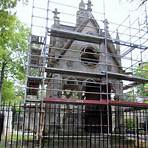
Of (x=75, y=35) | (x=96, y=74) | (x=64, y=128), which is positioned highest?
(x=75, y=35)

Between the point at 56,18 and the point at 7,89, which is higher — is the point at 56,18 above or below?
above

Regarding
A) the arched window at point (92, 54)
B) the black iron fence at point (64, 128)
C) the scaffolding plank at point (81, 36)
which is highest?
the scaffolding plank at point (81, 36)

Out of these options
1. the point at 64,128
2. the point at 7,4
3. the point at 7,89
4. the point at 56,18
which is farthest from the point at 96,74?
the point at 7,89

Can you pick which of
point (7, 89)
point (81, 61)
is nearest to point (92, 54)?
point (81, 61)

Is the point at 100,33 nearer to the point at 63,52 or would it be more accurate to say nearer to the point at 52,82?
the point at 63,52

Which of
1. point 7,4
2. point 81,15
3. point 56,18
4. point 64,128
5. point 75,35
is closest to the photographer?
point 7,4

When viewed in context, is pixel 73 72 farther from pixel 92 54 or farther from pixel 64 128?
pixel 64 128

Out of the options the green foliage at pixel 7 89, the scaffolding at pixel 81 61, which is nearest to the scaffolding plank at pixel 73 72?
the scaffolding at pixel 81 61

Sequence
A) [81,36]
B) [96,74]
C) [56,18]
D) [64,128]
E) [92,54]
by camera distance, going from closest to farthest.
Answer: [64,128] → [96,74] → [81,36] → [56,18] → [92,54]

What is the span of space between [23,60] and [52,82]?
14.1 m

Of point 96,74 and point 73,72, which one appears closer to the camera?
point 73,72

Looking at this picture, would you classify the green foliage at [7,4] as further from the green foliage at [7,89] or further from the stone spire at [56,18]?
the green foliage at [7,89]

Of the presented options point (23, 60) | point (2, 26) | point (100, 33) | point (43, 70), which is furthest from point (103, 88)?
point (23, 60)

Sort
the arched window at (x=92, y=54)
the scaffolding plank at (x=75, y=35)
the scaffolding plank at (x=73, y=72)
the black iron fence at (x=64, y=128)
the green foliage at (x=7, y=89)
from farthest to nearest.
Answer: the green foliage at (x=7, y=89)
the arched window at (x=92, y=54)
the scaffolding plank at (x=75, y=35)
the scaffolding plank at (x=73, y=72)
the black iron fence at (x=64, y=128)
